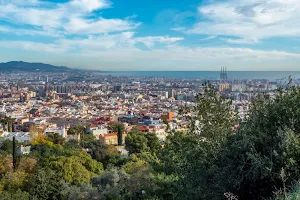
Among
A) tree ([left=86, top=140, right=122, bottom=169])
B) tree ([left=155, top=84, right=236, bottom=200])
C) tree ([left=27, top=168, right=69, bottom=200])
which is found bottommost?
tree ([left=86, top=140, right=122, bottom=169])

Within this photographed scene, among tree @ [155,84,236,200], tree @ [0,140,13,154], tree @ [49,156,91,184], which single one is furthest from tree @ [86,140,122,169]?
tree @ [155,84,236,200]

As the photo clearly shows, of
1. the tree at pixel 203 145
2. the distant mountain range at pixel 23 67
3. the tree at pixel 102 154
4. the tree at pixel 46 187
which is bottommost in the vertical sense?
→ the tree at pixel 102 154

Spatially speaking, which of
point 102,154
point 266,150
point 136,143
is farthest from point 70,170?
point 266,150

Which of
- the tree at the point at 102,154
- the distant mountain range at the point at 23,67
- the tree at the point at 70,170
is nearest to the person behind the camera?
the tree at the point at 70,170

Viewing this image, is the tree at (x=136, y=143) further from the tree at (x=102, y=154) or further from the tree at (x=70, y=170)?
the tree at (x=70, y=170)

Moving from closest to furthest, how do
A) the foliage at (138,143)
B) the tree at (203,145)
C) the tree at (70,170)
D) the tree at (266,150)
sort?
the tree at (266,150), the tree at (203,145), the tree at (70,170), the foliage at (138,143)

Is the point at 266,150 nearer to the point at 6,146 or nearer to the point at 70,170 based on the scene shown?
the point at 70,170

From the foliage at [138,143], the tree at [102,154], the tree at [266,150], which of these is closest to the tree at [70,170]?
the tree at [102,154]

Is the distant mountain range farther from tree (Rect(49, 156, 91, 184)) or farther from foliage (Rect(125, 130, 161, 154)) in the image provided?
tree (Rect(49, 156, 91, 184))

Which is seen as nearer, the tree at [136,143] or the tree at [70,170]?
the tree at [70,170]

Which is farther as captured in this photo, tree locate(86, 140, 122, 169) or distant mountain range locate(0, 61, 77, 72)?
distant mountain range locate(0, 61, 77, 72)

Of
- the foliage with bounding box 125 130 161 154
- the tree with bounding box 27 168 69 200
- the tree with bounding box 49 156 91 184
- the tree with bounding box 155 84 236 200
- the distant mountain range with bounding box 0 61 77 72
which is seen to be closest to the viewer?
the tree with bounding box 155 84 236 200

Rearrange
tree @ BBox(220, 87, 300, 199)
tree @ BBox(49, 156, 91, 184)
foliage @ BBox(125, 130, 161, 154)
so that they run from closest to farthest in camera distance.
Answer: tree @ BBox(220, 87, 300, 199) → tree @ BBox(49, 156, 91, 184) → foliage @ BBox(125, 130, 161, 154)
